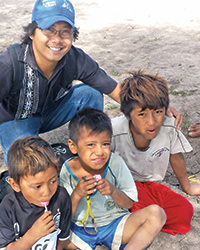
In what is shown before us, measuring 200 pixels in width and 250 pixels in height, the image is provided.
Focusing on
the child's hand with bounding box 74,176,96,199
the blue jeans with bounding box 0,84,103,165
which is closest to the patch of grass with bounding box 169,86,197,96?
the blue jeans with bounding box 0,84,103,165

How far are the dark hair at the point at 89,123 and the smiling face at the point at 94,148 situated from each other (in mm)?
24

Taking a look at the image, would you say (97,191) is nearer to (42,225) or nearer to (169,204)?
(42,225)

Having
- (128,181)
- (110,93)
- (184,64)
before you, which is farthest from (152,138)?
(184,64)

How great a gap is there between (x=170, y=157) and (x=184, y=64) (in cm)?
261

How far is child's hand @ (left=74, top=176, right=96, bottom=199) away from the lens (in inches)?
86.2

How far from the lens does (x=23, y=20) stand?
24.6 feet

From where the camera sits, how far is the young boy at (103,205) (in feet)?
7.73

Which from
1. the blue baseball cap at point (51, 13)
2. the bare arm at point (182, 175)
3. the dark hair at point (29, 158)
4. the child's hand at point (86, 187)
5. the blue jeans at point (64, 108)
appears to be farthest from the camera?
the blue jeans at point (64, 108)

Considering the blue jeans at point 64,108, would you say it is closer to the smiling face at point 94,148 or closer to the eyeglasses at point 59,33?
the eyeglasses at point 59,33

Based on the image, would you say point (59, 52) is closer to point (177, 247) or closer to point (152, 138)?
point (152, 138)

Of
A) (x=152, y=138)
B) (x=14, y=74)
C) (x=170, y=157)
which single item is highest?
(x=14, y=74)

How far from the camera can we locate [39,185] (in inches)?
79.6

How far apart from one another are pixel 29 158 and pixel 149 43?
447cm

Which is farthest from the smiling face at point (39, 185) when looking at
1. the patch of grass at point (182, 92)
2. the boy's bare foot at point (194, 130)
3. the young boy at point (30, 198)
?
the patch of grass at point (182, 92)
